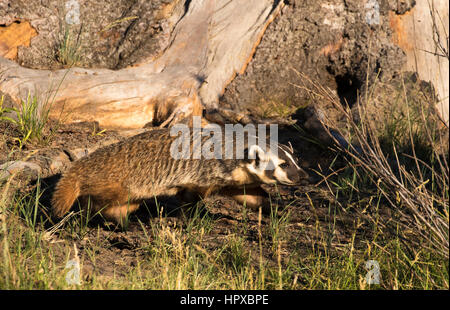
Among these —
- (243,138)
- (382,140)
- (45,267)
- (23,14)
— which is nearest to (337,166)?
(382,140)

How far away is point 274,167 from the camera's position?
3180 millimetres

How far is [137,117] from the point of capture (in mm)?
4266

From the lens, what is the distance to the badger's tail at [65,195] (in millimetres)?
3020

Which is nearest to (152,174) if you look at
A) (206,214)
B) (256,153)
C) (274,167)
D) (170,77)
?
(206,214)

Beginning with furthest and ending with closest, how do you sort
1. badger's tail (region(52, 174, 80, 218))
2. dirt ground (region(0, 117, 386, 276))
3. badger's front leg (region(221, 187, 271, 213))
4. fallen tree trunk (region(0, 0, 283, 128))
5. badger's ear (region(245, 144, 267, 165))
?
fallen tree trunk (region(0, 0, 283, 128)), badger's front leg (region(221, 187, 271, 213)), badger's ear (region(245, 144, 267, 165)), badger's tail (region(52, 174, 80, 218)), dirt ground (region(0, 117, 386, 276))

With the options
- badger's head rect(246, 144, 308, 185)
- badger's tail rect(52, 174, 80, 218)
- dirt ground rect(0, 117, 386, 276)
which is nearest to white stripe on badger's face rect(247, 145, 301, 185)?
badger's head rect(246, 144, 308, 185)

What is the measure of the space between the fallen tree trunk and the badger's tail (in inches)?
43.2

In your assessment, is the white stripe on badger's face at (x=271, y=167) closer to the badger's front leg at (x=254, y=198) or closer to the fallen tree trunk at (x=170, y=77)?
the badger's front leg at (x=254, y=198)

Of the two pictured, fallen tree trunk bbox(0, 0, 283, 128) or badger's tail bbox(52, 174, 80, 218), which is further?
fallen tree trunk bbox(0, 0, 283, 128)

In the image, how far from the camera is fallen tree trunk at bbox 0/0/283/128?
4.13m

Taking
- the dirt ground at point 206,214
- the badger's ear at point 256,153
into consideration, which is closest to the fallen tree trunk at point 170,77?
the dirt ground at point 206,214

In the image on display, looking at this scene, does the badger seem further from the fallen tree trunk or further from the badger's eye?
the fallen tree trunk

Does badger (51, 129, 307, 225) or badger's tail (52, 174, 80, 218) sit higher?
badger (51, 129, 307, 225)

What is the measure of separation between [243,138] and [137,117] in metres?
1.35
